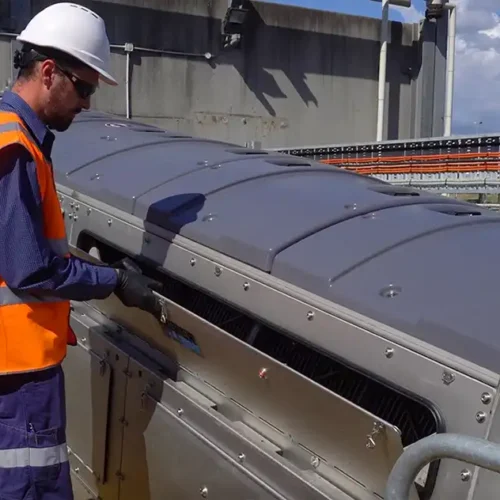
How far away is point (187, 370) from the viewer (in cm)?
239

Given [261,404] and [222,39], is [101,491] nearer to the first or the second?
[261,404]

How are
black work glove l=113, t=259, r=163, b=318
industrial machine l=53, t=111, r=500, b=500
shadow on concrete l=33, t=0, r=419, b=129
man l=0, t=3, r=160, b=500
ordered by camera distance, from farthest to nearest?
shadow on concrete l=33, t=0, r=419, b=129 → black work glove l=113, t=259, r=163, b=318 → man l=0, t=3, r=160, b=500 → industrial machine l=53, t=111, r=500, b=500

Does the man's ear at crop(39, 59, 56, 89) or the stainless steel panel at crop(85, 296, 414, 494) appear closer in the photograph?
the stainless steel panel at crop(85, 296, 414, 494)

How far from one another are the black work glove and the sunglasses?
1.69 ft

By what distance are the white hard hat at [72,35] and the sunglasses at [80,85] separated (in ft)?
0.15

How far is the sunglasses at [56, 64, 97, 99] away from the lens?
2.05 metres

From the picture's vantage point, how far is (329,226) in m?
2.18

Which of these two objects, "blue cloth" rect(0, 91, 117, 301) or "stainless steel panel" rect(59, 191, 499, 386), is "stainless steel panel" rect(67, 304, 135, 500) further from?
"blue cloth" rect(0, 91, 117, 301)

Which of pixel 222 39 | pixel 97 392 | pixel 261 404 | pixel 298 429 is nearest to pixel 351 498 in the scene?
pixel 298 429

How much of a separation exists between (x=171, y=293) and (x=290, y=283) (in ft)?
2.78

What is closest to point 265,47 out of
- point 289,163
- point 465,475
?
point 289,163

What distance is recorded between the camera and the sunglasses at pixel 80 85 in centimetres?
205

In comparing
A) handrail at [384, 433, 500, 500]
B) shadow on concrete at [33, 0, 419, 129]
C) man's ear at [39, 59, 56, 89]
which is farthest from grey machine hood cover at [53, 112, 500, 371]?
shadow on concrete at [33, 0, 419, 129]

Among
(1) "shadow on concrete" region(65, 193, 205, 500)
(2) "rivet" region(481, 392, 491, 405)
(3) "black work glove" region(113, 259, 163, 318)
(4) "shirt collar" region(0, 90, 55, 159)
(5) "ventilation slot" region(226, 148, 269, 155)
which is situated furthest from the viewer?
(5) "ventilation slot" region(226, 148, 269, 155)
